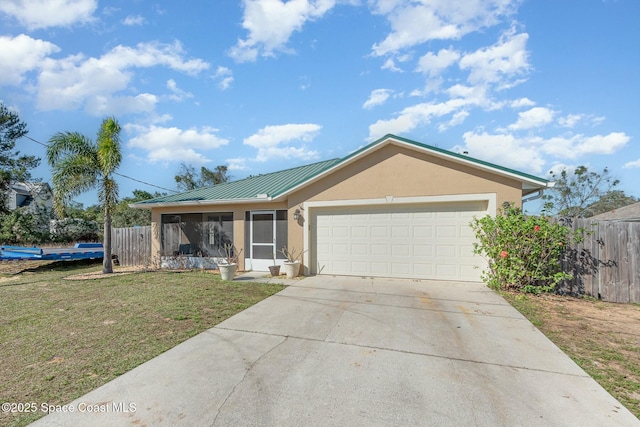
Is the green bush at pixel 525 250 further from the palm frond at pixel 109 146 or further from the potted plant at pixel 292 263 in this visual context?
the palm frond at pixel 109 146

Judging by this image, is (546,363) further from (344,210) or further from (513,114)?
(513,114)

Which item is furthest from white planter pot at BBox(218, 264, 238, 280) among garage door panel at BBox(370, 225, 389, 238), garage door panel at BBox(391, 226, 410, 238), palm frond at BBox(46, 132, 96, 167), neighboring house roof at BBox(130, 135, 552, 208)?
palm frond at BBox(46, 132, 96, 167)

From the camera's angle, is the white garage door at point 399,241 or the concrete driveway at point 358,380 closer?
the concrete driveway at point 358,380

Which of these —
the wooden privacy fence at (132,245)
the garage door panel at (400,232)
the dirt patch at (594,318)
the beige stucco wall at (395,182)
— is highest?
the beige stucco wall at (395,182)

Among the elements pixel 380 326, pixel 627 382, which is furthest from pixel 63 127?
pixel 627 382

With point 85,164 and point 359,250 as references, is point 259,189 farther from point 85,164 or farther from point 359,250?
point 85,164

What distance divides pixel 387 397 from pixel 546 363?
7.50 feet

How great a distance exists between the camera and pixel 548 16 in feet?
25.8

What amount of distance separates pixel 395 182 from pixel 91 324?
780 cm

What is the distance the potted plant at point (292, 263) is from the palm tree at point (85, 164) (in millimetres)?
6700

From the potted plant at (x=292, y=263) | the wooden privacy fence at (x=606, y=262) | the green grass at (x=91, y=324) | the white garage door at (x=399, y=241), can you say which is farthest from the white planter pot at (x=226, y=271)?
the wooden privacy fence at (x=606, y=262)

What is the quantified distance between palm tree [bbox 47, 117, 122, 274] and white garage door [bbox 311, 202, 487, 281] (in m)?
7.45

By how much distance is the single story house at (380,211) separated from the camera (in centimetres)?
820

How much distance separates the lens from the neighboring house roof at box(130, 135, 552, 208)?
7.84m
